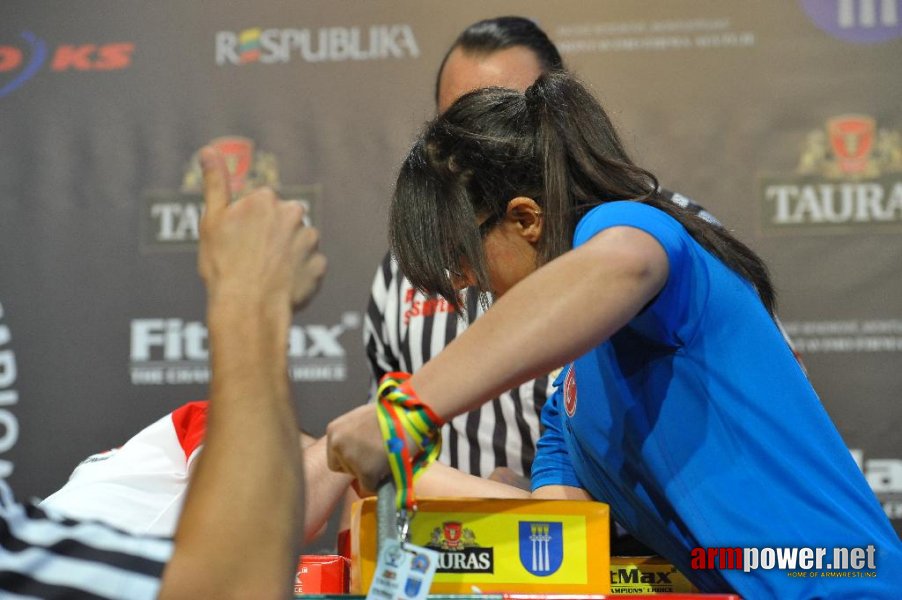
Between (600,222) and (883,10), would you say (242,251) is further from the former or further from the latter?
(883,10)

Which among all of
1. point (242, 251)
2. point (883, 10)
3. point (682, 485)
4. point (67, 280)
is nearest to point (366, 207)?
point (67, 280)

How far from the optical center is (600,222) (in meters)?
0.99

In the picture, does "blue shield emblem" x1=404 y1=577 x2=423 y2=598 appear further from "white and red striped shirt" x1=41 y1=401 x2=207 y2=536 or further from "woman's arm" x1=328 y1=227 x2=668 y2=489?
"white and red striped shirt" x1=41 y1=401 x2=207 y2=536

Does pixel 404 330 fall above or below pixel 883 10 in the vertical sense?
below

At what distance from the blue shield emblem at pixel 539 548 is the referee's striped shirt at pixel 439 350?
904 millimetres

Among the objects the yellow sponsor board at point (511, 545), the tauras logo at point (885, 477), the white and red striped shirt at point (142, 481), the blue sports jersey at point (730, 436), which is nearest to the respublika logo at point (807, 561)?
the blue sports jersey at point (730, 436)

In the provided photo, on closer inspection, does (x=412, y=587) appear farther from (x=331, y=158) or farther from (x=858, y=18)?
(x=858, y=18)

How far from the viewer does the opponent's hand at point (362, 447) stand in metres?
0.92

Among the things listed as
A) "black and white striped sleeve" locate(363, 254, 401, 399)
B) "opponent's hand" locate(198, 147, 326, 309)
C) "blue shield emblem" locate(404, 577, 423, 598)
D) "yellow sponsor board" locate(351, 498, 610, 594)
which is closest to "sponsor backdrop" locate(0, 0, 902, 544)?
"black and white striped sleeve" locate(363, 254, 401, 399)

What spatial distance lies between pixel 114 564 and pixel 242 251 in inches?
9.7

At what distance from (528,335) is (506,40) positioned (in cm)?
138

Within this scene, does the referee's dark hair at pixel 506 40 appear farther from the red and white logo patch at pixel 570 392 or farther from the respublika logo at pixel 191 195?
the red and white logo patch at pixel 570 392

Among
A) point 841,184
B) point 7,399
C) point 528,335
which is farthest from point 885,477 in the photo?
point 7,399

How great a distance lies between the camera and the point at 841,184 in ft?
8.43
